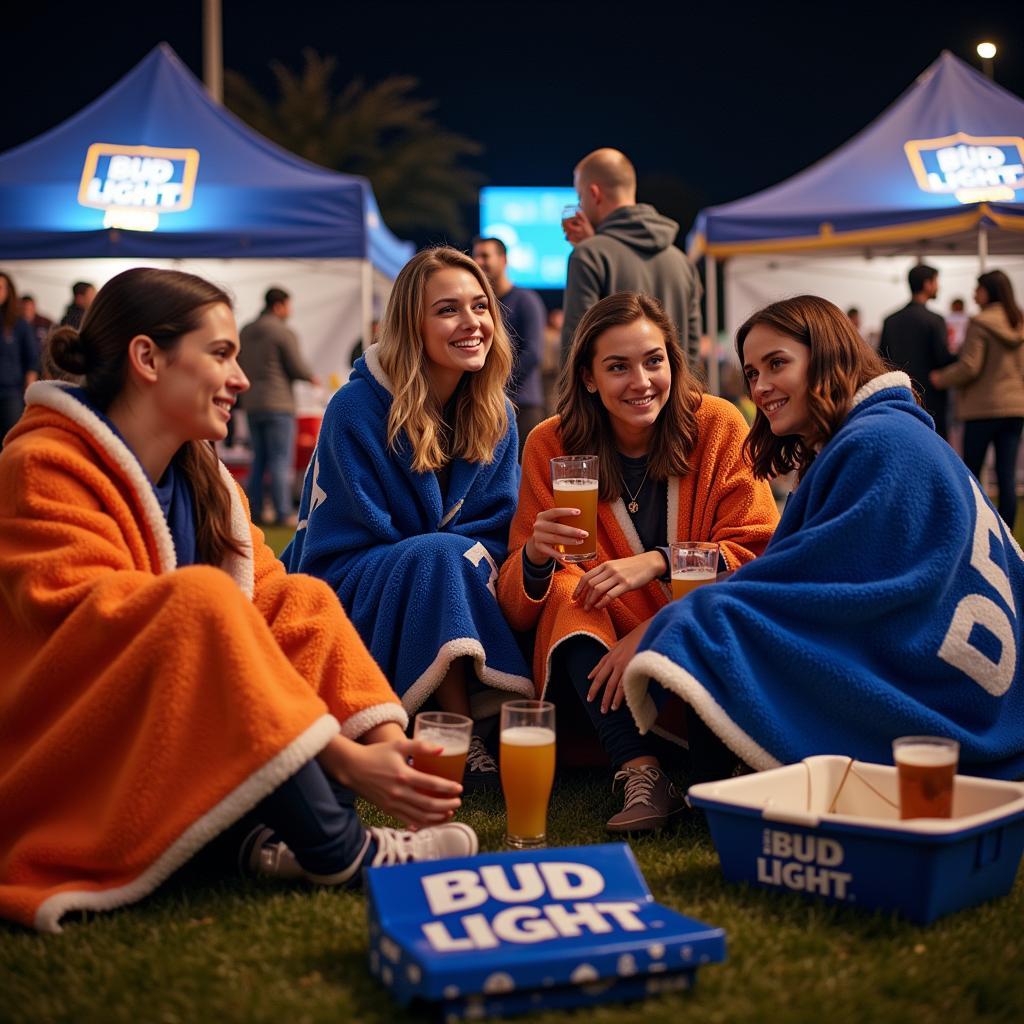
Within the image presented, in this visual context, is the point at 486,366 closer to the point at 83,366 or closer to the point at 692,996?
the point at 83,366

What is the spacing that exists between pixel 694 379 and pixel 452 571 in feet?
2.91

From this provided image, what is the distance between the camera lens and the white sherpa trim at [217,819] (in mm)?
2168

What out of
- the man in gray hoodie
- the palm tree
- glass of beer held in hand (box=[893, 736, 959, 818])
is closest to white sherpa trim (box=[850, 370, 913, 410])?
glass of beer held in hand (box=[893, 736, 959, 818])

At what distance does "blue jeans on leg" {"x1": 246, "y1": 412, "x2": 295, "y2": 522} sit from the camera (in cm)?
970

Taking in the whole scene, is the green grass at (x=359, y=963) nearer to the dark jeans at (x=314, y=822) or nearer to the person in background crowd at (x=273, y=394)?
the dark jeans at (x=314, y=822)

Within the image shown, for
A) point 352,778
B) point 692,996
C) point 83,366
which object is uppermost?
point 83,366

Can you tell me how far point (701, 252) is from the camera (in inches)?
434

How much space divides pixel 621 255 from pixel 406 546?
7.43 ft

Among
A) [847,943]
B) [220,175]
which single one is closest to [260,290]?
[220,175]

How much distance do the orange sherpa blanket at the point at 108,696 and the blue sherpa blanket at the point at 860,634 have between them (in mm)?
841

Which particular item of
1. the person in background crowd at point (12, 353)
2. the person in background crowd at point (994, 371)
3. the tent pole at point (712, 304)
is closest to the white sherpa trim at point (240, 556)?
the person in background crowd at point (12, 353)

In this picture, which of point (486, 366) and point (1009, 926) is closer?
point (1009, 926)

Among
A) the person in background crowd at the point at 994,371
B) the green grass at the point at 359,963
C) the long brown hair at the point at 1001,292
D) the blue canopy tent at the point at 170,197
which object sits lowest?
the green grass at the point at 359,963

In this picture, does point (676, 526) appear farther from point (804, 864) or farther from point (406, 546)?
point (804, 864)
